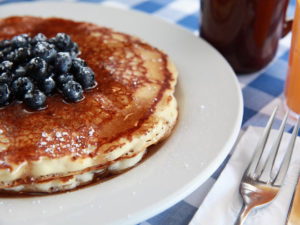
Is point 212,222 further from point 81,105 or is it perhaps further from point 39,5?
point 39,5

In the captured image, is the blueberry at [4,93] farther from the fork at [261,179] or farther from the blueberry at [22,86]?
the fork at [261,179]

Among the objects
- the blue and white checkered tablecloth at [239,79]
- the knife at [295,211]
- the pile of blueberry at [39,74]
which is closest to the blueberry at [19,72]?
the pile of blueberry at [39,74]

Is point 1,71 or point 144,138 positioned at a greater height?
point 1,71

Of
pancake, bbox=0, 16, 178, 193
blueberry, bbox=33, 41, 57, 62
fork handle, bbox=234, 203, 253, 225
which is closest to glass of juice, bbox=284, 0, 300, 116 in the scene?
pancake, bbox=0, 16, 178, 193

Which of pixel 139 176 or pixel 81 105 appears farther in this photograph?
pixel 81 105

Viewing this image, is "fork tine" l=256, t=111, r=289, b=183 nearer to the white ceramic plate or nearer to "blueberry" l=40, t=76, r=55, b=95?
the white ceramic plate

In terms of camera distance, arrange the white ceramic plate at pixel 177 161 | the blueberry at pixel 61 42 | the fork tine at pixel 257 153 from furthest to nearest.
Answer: the blueberry at pixel 61 42 → the fork tine at pixel 257 153 → the white ceramic plate at pixel 177 161

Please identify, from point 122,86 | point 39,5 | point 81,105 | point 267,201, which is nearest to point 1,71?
point 81,105
